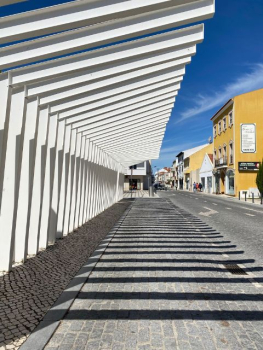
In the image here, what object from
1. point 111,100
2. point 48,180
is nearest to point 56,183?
point 48,180

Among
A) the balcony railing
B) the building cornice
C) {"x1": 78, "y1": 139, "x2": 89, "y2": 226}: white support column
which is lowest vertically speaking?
{"x1": 78, "y1": 139, "x2": 89, "y2": 226}: white support column

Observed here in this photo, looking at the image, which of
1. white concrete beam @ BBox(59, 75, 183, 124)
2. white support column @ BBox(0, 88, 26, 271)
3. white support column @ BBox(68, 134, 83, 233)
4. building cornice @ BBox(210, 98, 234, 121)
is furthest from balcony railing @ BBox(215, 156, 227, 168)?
white support column @ BBox(0, 88, 26, 271)

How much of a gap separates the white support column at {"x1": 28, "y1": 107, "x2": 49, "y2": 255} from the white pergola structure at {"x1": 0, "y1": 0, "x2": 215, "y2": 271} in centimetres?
2

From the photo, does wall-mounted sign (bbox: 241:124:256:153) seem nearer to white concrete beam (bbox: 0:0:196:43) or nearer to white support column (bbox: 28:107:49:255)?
white support column (bbox: 28:107:49:255)

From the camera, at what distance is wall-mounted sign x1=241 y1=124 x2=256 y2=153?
32.1m

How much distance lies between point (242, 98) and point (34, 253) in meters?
31.8

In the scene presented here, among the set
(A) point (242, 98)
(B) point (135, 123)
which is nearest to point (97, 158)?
(B) point (135, 123)

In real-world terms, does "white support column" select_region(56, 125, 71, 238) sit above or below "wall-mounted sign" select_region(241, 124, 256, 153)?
below

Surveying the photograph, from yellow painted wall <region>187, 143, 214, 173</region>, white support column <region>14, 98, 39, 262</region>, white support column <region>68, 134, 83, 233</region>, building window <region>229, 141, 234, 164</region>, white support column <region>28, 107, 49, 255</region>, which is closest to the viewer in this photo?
white support column <region>14, 98, 39, 262</region>

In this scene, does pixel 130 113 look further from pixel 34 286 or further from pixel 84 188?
pixel 34 286

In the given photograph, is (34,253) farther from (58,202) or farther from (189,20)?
(189,20)

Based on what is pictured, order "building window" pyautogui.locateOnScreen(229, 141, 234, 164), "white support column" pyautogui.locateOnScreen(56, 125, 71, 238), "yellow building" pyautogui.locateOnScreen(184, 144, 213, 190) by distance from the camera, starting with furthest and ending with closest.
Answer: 1. "yellow building" pyautogui.locateOnScreen(184, 144, 213, 190)
2. "building window" pyautogui.locateOnScreen(229, 141, 234, 164)
3. "white support column" pyautogui.locateOnScreen(56, 125, 71, 238)

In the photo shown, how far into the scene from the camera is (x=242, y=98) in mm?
32531

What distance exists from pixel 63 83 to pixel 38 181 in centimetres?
213
